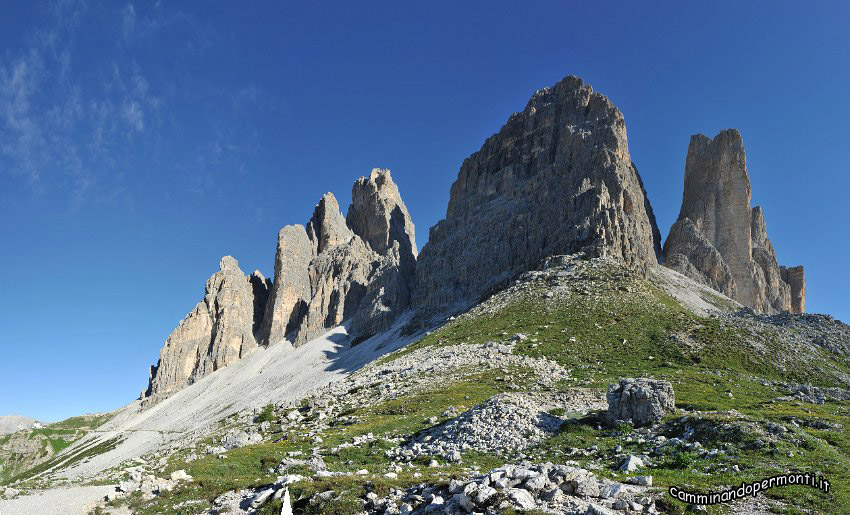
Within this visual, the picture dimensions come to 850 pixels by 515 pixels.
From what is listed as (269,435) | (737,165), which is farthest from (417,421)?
(737,165)

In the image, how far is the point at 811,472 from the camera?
58.0ft

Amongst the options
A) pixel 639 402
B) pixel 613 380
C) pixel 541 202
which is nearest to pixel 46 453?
pixel 541 202

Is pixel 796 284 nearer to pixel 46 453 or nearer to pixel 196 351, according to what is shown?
pixel 196 351

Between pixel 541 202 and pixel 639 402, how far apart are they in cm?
10679

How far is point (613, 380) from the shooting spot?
48625 millimetres

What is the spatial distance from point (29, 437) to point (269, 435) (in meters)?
179

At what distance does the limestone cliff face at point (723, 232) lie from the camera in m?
146

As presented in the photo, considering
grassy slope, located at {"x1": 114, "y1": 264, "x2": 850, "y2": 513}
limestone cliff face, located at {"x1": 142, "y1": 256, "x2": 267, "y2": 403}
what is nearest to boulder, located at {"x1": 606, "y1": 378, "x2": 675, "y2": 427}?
grassy slope, located at {"x1": 114, "y1": 264, "x2": 850, "y2": 513}

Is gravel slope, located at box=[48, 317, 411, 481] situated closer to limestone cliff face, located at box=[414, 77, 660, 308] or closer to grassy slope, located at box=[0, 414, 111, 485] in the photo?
grassy slope, located at box=[0, 414, 111, 485]

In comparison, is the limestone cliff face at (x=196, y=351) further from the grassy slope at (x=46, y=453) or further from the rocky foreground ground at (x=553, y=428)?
the rocky foreground ground at (x=553, y=428)

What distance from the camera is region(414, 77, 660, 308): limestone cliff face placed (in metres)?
108

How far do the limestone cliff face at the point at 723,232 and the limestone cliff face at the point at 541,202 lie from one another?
12620mm

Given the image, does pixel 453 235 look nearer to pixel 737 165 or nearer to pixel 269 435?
pixel 737 165

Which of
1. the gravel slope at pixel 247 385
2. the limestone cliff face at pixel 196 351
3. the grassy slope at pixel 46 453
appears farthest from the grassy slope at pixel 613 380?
the limestone cliff face at pixel 196 351
